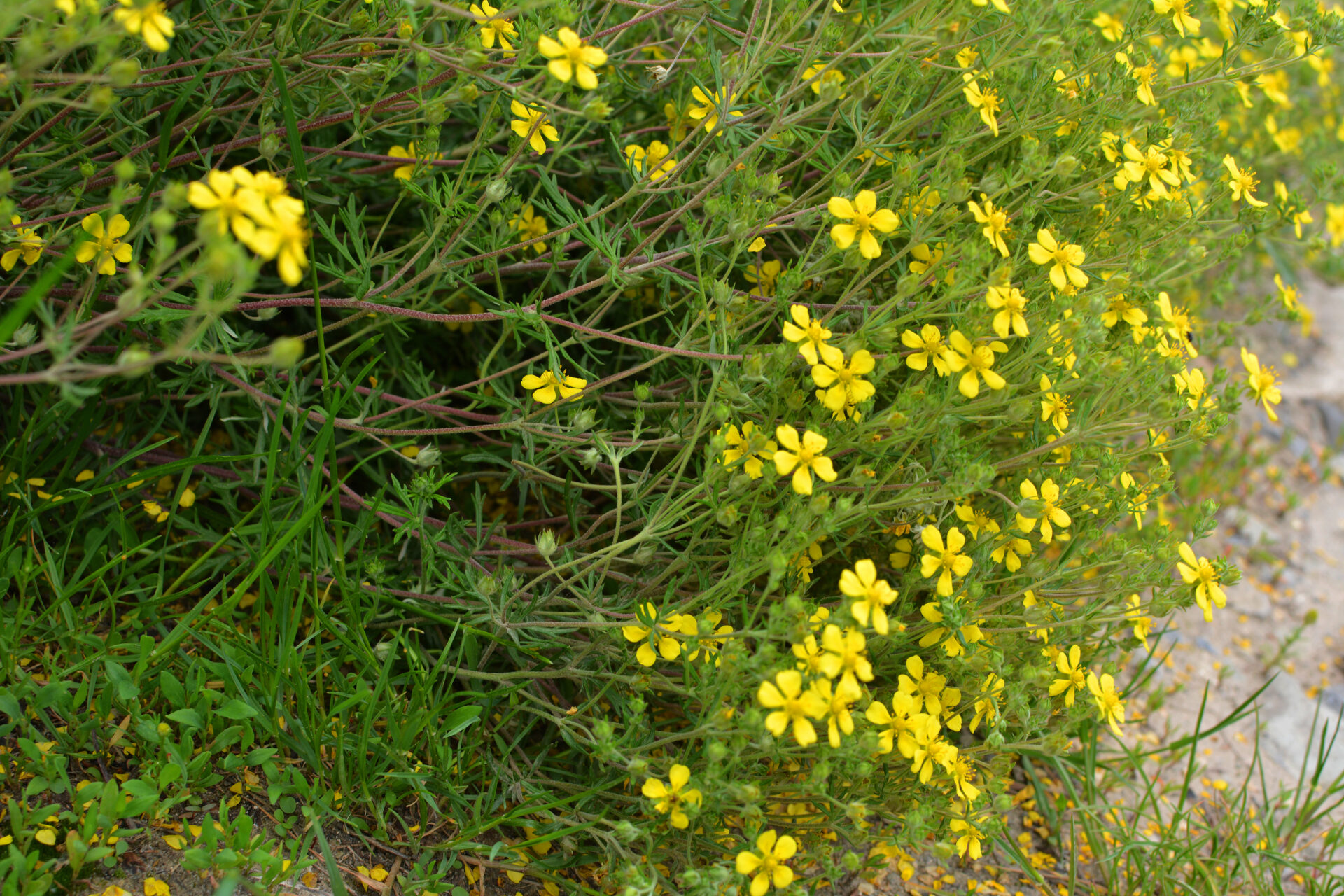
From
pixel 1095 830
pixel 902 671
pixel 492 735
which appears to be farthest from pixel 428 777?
pixel 1095 830

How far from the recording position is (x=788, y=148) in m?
2.26

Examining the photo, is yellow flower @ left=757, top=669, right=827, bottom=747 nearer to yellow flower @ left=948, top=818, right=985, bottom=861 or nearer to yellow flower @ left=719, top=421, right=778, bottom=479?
yellow flower @ left=719, top=421, right=778, bottom=479

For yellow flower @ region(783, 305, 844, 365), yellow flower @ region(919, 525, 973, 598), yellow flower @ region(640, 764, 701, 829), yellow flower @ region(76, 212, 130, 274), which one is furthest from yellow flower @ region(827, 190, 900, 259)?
yellow flower @ region(76, 212, 130, 274)

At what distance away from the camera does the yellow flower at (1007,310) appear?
193 centimetres

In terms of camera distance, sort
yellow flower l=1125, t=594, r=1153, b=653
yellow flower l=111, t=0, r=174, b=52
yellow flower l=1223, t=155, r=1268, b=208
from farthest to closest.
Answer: yellow flower l=1223, t=155, r=1268, b=208
yellow flower l=1125, t=594, r=1153, b=653
yellow flower l=111, t=0, r=174, b=52

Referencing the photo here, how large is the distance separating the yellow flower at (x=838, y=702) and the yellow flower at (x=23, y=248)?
1.70 m

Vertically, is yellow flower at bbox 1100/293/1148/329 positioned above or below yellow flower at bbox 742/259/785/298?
above

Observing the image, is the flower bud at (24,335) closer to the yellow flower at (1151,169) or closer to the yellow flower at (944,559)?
the yellow flower at (944,559)

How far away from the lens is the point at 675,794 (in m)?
1.88

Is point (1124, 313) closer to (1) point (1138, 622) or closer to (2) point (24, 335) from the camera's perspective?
(1) point (1138, 622)

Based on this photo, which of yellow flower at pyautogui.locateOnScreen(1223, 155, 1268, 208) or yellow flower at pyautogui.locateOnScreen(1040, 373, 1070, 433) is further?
yellow flower at pyautogui.locateOnScreen(1223, 155, 1268, 208)

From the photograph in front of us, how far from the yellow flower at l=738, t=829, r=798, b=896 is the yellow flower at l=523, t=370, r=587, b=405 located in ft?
3.13

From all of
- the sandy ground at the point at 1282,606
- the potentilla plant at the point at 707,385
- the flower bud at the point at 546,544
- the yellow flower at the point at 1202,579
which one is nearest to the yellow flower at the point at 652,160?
the potentilla plant at the point at 707,385

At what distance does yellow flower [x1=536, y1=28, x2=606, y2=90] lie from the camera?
1.69m
